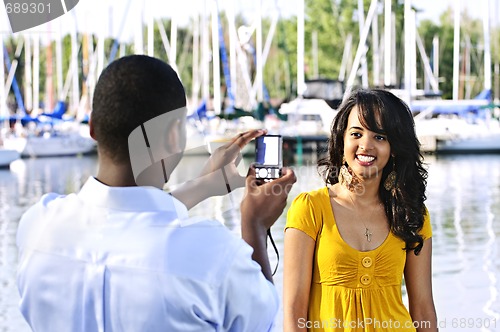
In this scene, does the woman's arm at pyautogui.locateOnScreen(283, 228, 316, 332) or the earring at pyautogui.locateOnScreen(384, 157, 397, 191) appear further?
the earring at pyautogui.locateOnScreen(384, 157, 397, 191)

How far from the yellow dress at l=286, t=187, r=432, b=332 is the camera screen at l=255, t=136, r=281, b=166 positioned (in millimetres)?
811

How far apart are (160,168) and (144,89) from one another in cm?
17

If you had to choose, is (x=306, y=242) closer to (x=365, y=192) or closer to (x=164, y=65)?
(x=365, y=192)

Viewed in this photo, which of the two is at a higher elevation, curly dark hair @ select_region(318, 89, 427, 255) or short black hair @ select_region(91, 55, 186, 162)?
short black hair @ select_region(91, 55, 186, 162)

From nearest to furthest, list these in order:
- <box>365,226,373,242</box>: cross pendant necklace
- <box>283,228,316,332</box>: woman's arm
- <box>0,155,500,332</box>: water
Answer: <box>283,228,316,332</box>: woman's arm < <box>365,226,373,242</box>: cross pendant necklace < <box>0,155,500,332</box>: water

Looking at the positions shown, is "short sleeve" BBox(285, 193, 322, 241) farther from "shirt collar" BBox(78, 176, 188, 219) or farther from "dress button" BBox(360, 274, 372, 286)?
"shirt collar" BBox(78, 176, 188, 219)

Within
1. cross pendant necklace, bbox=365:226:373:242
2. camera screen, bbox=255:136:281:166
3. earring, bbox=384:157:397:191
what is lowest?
cross pendant necklace, bbox=365:226:373:242

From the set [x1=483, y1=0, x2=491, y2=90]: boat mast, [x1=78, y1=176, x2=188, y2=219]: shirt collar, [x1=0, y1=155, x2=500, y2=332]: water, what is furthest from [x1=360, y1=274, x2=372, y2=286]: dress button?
[x1=483, y1=0, x2=491, y2=90]: boat mast

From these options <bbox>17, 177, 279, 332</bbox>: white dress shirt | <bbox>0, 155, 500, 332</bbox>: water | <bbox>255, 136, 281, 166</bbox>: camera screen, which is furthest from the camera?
<bbox>0, 155, 500, 332</bbox>: water

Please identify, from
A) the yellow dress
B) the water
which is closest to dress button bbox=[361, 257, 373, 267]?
the yellow dress

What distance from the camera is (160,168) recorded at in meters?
2.15

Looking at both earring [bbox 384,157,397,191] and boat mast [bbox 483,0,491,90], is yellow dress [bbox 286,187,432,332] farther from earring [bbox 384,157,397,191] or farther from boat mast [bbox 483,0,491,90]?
boat mast [bbox 483,0,491,90]

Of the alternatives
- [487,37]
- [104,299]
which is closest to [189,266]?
[104,299]

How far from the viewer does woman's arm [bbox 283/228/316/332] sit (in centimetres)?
335
